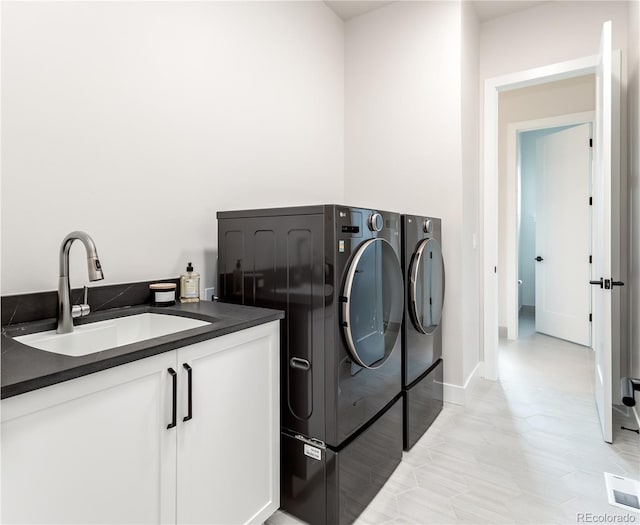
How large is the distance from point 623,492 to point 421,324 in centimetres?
115

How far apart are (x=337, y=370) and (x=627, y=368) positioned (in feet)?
7.84

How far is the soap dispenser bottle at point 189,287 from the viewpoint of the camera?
1.71 meters

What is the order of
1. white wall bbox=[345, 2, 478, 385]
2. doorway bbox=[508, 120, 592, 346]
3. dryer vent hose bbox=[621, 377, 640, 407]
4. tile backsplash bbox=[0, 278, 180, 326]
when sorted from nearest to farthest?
dryer vent hose bbox=[621, 377, 640, 407], tile backsplash bbox=[0, 278, 180, 326], white wall bbox=[345, 2, 478, 385], doorway bbox=[508, 120, 592, 346]

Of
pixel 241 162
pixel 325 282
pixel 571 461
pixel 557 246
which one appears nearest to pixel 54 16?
pixel 241 162

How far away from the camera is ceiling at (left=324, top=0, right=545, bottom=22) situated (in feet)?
9.30

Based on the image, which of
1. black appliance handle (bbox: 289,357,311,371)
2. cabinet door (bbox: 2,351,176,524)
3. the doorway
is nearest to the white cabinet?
cabinet door (bbox: 2,351,176,524)

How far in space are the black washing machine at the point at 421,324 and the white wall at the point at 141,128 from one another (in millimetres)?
919

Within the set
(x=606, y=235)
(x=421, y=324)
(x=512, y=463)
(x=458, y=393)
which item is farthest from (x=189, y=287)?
(x=606, y=235)

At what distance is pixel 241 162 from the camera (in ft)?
6.99

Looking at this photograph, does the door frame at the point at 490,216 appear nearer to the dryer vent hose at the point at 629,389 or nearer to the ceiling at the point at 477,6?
the ceiling at the point at 477,6

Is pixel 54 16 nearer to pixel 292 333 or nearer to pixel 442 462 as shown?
pixel 292 333

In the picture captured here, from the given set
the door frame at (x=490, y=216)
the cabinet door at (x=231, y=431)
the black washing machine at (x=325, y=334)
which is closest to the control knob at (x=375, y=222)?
the black washing machine at (x=325, y=334)

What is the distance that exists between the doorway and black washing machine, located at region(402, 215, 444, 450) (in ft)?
7.67

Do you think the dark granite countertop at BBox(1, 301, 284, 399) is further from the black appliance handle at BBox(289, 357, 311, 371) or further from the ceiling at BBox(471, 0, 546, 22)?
the ceiling at BBox(471, 0, 546, 22)
